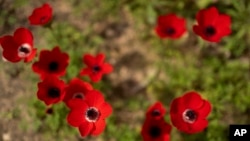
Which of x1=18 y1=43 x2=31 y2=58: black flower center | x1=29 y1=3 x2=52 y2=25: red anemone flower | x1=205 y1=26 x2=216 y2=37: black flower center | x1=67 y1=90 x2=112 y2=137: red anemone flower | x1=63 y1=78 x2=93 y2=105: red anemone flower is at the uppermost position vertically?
x1=205 y1=26 x2=216 y2=37: black flower center

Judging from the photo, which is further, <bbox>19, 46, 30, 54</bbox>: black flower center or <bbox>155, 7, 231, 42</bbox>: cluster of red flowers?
<bbox>155, 7, 231, 42</bbox>: cluster of red flowers

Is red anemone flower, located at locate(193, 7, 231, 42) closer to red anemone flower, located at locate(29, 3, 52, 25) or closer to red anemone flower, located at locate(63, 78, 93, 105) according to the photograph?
red anemone flower, located at locate(63, 78, 93, 105)

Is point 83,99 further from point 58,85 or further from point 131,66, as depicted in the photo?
point 131,66

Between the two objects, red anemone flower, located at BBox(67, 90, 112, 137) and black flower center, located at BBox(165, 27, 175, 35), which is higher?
black flower center, located at BBox(165, 27, 175, 35)

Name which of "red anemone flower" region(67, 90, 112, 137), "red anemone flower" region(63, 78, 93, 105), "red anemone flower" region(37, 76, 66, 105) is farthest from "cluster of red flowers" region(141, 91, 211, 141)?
Answer: "red anemone flower" region(37, 76, 66, 105)

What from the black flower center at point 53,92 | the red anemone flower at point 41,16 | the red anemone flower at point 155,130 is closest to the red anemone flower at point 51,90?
the black flower center at point 53,92

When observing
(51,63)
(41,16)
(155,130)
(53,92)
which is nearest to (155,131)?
(155,130)

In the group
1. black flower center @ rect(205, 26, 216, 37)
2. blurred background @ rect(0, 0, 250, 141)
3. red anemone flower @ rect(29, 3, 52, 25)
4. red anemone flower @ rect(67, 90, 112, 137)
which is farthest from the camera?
blurred background @ rect(0, 0, 250, 141)

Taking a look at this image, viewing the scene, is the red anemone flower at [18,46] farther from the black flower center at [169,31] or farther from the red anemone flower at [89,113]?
the black flower center at [169,31]
